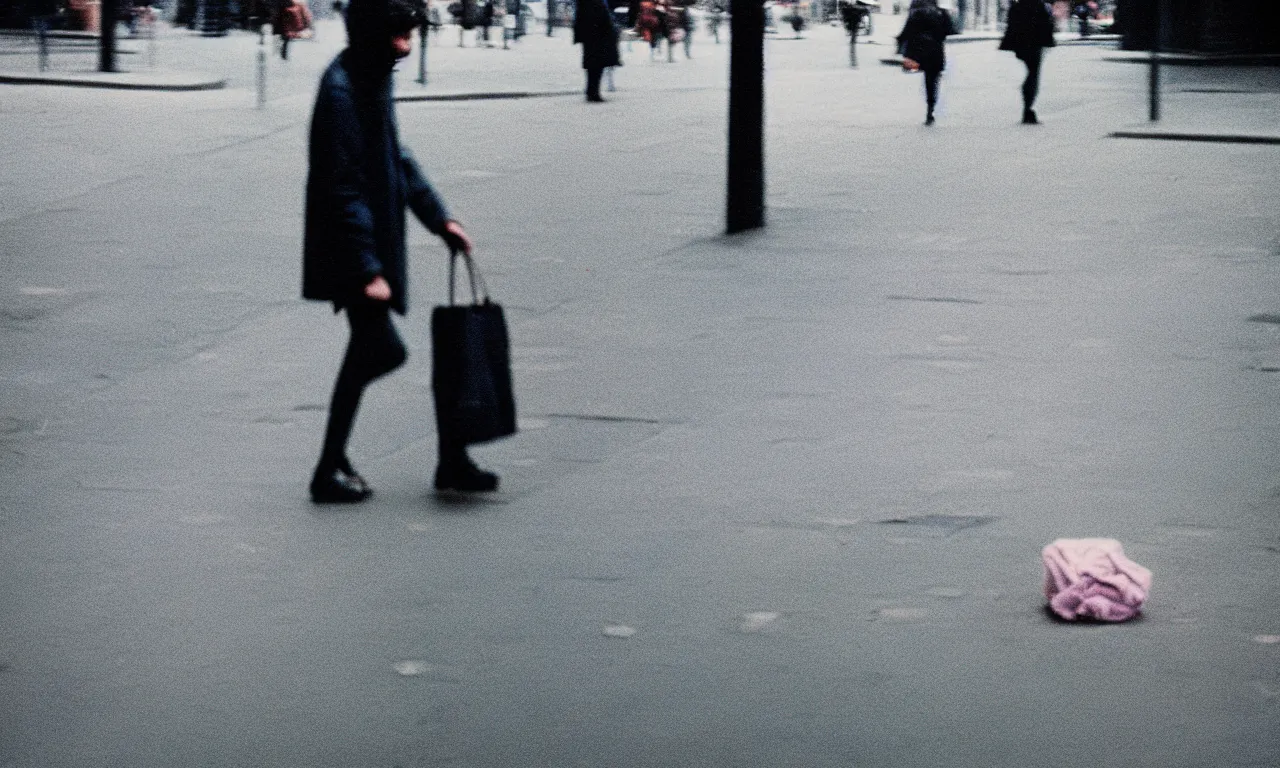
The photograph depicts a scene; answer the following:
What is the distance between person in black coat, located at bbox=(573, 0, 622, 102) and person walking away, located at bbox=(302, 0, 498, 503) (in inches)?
779

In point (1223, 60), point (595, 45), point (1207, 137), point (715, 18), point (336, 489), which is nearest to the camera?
point (336, 489)

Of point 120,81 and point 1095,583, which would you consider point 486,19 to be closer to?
point 120,81

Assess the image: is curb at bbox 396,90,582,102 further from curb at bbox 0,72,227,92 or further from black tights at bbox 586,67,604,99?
curb at bbox 0,72,227,92

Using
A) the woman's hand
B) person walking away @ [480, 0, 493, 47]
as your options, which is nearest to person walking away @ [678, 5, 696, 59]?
person walking away @ [480, 0, 493, 47]

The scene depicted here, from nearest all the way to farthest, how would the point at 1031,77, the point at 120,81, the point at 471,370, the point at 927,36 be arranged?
1. the point at 471,370
2. the point at 1031,77
3. the point at 927,36
4. the point at 120,81

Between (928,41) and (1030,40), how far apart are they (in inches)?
43.5

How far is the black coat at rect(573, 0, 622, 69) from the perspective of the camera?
27062 millimetres

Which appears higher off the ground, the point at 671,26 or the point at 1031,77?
the point at 671,26

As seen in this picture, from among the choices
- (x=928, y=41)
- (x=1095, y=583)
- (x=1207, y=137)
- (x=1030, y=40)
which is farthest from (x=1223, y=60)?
(x=1095, y=583)

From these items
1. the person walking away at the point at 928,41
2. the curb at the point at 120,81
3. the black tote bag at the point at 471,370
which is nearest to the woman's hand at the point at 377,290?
the black tote bag at the point at 471,370

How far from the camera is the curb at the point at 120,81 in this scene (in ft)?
93.5

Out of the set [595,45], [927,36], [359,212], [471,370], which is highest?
[927,36]

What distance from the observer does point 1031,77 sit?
24.0 m

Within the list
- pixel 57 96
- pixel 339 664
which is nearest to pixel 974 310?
pixel 339 664
